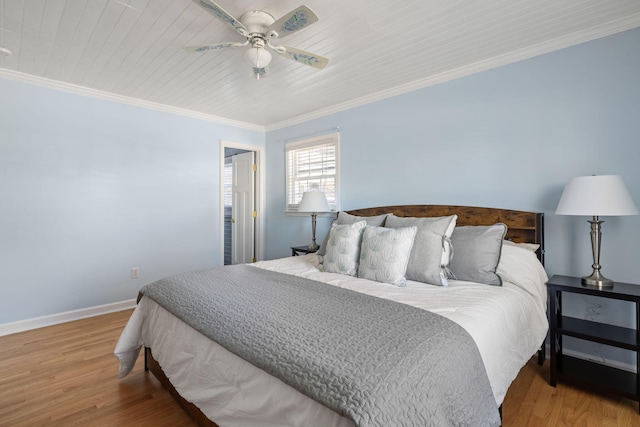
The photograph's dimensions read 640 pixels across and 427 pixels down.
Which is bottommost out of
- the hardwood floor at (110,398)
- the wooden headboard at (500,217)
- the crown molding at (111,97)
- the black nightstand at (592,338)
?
the hardwood floor at (110,398)

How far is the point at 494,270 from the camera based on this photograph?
6.66 ft

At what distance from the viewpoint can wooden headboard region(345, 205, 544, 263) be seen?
7.56 feet

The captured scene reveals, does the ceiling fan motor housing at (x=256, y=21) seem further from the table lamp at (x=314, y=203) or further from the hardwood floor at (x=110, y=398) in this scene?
the hardwood floor at (x=110, y=398)

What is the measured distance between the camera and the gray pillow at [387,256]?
2.01 metres

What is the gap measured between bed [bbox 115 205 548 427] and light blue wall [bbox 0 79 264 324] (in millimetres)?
1711

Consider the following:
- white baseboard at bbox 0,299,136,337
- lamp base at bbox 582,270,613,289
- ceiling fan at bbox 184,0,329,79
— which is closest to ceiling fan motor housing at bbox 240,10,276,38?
ceiling fan at bbox 184,0,329,79

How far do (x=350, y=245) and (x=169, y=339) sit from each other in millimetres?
1308

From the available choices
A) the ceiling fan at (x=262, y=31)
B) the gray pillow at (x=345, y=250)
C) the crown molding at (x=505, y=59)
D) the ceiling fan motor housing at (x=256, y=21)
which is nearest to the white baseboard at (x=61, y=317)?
the gray pillow at (x=345, y=250)

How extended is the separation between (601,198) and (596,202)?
1.4 inches

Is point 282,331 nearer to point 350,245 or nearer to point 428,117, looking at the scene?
point 350,245

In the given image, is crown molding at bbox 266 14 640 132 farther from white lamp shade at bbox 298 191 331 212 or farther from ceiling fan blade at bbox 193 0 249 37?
ceiling fan blade at bbox 193 0 249 37

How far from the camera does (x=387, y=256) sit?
80.7 inches

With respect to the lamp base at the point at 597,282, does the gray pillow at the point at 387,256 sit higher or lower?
higher

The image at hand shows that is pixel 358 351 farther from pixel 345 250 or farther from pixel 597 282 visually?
pixel 597 282
